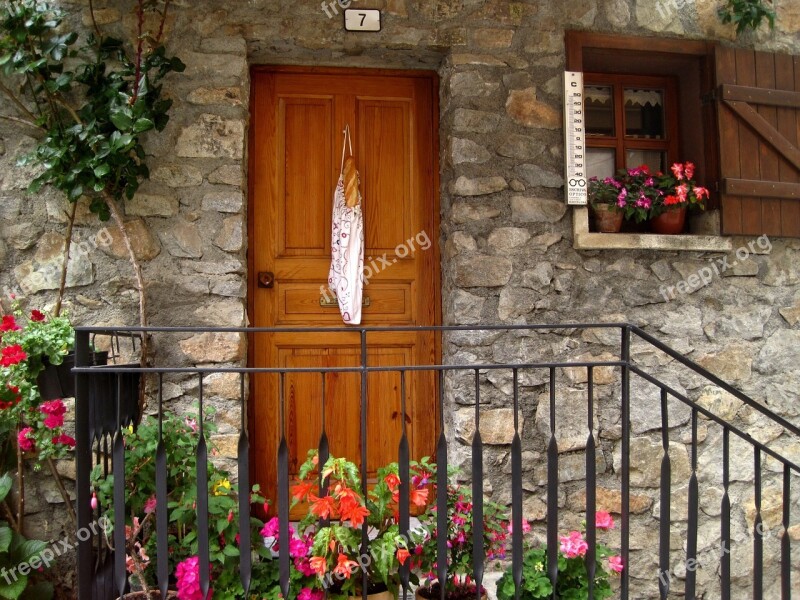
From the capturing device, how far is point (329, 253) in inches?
122

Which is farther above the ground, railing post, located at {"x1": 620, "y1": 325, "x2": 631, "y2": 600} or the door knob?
the door knob

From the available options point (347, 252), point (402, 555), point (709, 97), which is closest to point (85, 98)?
point (347, 252)

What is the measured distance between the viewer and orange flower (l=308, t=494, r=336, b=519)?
6.09 feet

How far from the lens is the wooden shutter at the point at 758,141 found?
3094mm

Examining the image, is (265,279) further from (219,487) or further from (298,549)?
(298,549)

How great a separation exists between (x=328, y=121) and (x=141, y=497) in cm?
188

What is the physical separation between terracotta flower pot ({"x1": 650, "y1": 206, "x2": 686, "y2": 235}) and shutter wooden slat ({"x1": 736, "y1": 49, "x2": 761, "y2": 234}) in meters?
0.29

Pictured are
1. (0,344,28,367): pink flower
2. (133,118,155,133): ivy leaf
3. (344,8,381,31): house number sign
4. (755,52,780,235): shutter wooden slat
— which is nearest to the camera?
(0,344,28,367): pink flower

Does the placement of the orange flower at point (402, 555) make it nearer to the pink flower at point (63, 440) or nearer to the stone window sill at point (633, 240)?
the pink flower at point (63, 440)

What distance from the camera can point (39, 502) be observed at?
2.70 metres

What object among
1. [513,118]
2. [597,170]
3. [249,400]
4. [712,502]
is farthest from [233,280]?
[712,502]

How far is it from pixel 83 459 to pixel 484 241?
1.83 meters

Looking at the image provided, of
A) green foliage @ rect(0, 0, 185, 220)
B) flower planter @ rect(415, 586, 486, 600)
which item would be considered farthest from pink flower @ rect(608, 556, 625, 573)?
green foliage @ rect(0, 0, 185, 220)

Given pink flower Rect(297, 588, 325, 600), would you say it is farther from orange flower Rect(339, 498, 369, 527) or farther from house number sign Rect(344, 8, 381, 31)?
house number sign Rect(344, 8, 381, 31)
